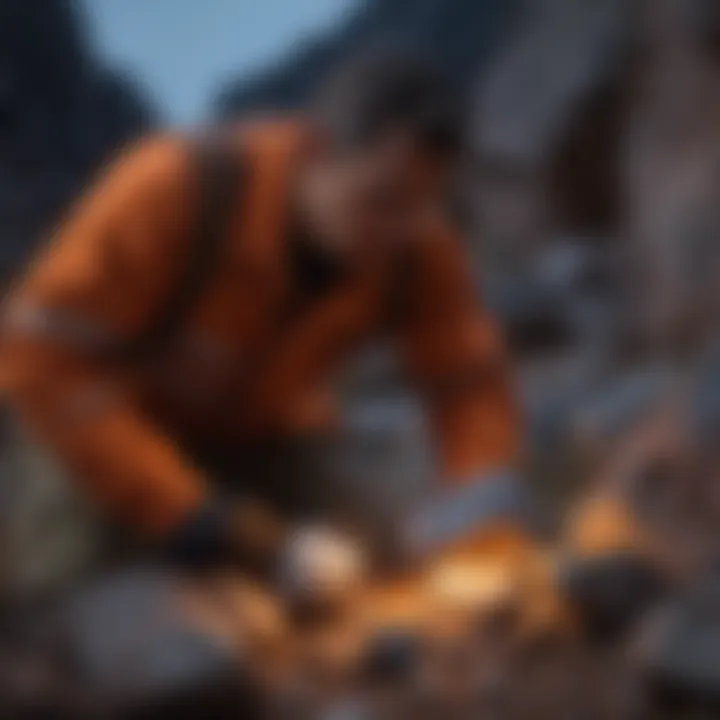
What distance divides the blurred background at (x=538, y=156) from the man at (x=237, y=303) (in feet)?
0.06

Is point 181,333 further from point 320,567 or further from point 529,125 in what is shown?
point 529,125

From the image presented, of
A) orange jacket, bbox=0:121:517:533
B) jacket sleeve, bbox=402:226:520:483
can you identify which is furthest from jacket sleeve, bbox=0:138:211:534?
jacket sleeve, bbox=402:226:520:483

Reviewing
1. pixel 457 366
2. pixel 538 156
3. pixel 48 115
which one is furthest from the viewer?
pixel 538 156

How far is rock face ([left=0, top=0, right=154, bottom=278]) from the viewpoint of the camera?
517mm

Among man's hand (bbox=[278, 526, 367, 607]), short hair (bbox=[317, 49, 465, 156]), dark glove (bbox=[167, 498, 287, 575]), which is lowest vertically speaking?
man's hand (bbox=[278, 526, 367, 607])

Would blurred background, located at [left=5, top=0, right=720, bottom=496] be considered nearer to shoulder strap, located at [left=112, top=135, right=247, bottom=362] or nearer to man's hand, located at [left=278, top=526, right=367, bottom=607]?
shoulder strap, located at [left=112, top=135, right=247, bottom=362]

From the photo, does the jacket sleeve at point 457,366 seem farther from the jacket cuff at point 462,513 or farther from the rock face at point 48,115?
the rock face at point 48,115

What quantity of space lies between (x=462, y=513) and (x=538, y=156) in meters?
0.24

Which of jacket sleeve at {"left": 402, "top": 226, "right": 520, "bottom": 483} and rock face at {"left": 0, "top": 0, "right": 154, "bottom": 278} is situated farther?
jacket sleeve at {"left": 402, "top": 226, "right": 520, "bottom": 483}

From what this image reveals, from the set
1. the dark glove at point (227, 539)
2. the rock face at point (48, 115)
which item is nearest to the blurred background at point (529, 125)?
the rock face at point (48, 115)

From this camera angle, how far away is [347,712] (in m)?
0.58

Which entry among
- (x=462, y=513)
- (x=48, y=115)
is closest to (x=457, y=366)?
(x=462, y=513)

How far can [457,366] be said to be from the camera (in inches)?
26.7

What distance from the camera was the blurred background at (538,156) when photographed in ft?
1.74
